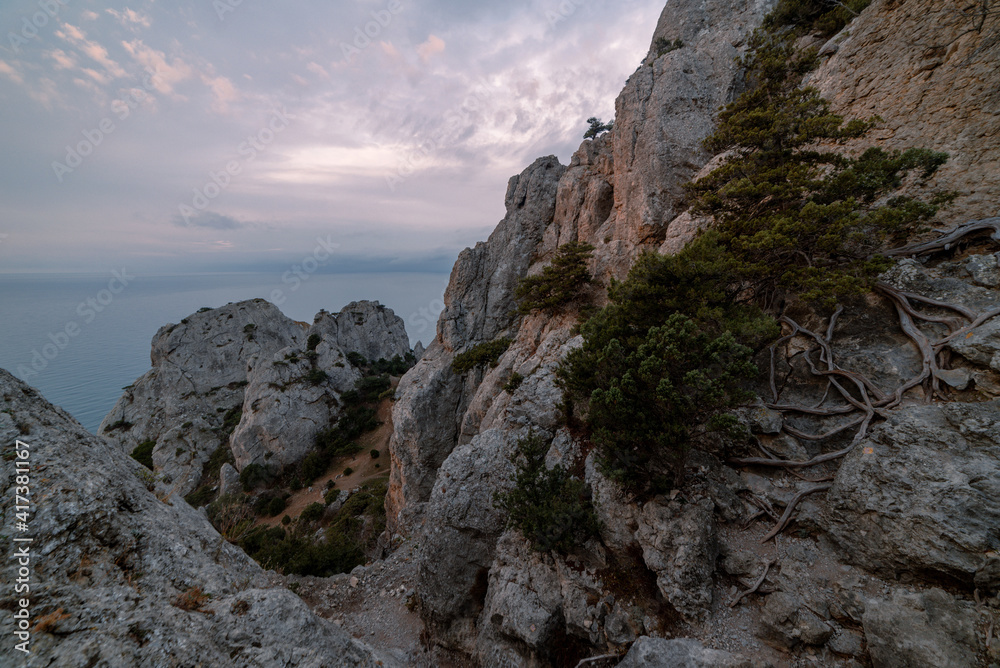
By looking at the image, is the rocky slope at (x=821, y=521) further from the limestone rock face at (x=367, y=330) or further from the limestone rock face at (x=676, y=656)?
the limestone rock face at (x=367, y=330)

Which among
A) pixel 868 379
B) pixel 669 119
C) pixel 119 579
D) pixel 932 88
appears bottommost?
pixel 868 379

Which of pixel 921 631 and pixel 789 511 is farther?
pixel 789 511

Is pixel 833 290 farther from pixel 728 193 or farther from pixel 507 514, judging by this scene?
pixel 507 514

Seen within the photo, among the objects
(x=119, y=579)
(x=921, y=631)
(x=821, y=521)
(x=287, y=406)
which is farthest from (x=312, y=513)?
(x=921, y=631)

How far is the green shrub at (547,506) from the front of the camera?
11.2 meters

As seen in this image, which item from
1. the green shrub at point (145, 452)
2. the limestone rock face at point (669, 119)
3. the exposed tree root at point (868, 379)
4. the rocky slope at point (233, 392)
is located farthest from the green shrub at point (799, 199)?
the green shrub at point (145, 452)

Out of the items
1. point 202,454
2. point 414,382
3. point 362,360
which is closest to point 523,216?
point 414,382

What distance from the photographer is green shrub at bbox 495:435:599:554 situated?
1120 centimetres

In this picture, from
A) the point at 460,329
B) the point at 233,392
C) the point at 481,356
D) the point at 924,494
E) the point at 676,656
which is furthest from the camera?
the point at 233,392

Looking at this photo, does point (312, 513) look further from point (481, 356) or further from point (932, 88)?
point (932, 88)

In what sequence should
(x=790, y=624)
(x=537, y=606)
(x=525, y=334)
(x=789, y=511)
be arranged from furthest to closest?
1. (x=525, y=334)
2. (x=537, y=606)
3. (x=789, y=511)
4. (x=790, y=624)

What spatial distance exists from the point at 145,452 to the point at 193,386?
9939 mm

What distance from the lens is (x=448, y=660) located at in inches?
512

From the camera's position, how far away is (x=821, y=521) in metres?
8.07
